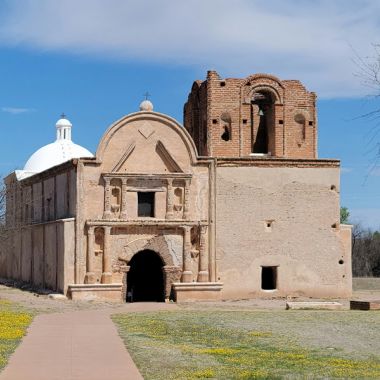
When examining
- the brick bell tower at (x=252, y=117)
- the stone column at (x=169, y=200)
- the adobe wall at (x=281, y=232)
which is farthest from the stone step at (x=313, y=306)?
the brick bell tower at (x=252, y=117)

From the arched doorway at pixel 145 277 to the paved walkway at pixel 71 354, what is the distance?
1092 cm

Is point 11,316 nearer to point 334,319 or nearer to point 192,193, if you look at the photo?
point 334,319

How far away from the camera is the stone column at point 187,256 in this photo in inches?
1229

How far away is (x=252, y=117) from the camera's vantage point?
34.7m

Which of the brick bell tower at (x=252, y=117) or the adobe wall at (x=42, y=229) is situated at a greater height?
the brick bell tower at (x=252, y=117)

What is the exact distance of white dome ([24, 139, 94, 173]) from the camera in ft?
142

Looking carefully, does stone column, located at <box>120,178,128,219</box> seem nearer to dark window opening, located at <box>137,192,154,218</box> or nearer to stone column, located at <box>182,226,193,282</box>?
dark window opening, located at <box>137,192,154,218</box>

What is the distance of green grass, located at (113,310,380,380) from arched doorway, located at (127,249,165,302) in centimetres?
840

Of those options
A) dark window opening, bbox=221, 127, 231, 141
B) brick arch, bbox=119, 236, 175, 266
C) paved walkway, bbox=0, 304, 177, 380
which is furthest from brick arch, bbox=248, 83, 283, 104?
paved walkway, bbox=0, 304, 177, 380

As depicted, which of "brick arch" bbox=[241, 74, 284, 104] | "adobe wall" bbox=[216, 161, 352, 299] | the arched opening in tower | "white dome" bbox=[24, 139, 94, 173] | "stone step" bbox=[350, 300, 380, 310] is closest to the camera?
"stone step" bbox=[350, 300, 380, 310]

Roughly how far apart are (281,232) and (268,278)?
6.27ft

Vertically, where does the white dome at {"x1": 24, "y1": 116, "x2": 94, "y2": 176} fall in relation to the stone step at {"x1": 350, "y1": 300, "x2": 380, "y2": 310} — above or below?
above

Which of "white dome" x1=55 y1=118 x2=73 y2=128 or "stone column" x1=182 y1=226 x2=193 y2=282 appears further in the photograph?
"white dome" x1=55 y1=118 x2=73 y2=128

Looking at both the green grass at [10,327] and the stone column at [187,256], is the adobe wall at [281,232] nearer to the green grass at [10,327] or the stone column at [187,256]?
the stone column at [187,256]
